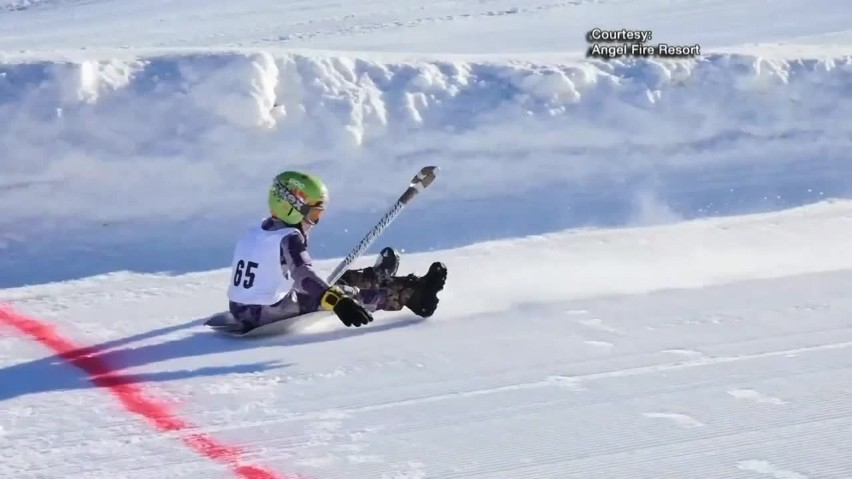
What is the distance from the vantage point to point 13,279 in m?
8.40

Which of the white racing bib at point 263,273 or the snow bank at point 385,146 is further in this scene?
the snow bank at point 385,146

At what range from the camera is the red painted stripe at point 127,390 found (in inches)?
194

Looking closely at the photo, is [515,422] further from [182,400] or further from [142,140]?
[142,140]

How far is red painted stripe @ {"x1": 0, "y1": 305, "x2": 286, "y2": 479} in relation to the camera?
4938 millimetres

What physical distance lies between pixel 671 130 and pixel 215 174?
446 centimetres

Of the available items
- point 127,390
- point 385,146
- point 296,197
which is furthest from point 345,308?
point 385,146

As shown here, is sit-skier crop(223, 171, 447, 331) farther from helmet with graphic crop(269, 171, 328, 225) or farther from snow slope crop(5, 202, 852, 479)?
snow slope crop(5, 202, 852, 479)

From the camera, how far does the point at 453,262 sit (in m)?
8.82

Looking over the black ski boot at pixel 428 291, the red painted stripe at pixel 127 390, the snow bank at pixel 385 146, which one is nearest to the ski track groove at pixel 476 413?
the red painted stripe at pixel 127 390

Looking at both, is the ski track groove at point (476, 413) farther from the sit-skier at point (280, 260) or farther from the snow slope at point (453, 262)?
the sit-skier at point (280, 260)

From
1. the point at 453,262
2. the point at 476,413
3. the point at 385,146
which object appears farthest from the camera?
the point at 385,146

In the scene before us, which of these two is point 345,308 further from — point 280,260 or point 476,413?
point 476,413

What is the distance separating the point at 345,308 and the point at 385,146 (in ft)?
13.2

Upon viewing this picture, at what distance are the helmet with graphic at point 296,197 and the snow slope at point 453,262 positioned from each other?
693 mm
